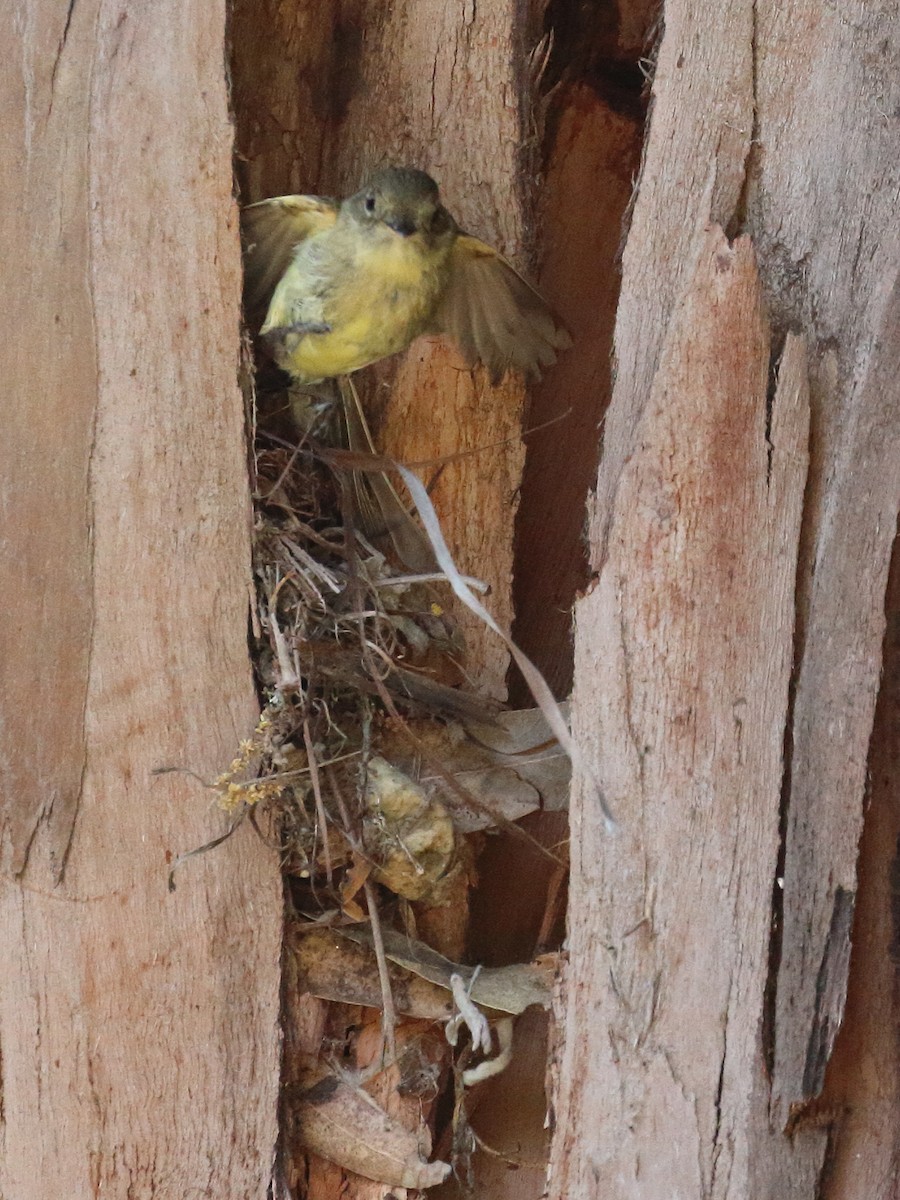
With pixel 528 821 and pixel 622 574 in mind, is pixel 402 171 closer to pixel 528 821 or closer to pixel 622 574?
pixel 622 574

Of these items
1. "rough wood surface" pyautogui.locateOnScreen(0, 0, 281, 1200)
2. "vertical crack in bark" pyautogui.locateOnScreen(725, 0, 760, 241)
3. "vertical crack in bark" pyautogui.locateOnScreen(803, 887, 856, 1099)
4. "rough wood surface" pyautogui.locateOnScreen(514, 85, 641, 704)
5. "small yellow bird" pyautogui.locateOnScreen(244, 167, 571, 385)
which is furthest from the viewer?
"rough wood surface" pyautogui.locateOnScreen(514, 85, 641, 704)

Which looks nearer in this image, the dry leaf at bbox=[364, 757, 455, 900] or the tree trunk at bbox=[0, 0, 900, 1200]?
the tree trunk at bbox=[0, 0, 900, 1200]

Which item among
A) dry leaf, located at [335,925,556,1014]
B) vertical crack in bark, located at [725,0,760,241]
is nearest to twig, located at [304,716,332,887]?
dry leaf, located at [335,925,556,1014]

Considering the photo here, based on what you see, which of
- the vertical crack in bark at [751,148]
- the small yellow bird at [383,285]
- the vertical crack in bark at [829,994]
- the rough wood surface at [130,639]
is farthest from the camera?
the small yellow bird at [383,285]

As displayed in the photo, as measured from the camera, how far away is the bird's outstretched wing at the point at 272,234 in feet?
5.71

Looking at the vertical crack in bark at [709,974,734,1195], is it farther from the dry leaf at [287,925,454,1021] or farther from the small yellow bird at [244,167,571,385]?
the small yellow bird at [244,167,571,385]

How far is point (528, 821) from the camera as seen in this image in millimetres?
1828

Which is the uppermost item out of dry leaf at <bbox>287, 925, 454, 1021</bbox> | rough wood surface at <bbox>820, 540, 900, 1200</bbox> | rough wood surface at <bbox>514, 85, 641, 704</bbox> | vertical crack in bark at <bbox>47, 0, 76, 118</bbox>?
vertical crack in bark at <bbox>47, 0, 76, 118</bbox>

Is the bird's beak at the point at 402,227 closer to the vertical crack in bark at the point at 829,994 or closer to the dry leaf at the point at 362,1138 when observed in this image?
the vertical crack in bark at the point at 829,994

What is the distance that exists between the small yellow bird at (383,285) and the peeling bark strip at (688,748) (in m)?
0.42

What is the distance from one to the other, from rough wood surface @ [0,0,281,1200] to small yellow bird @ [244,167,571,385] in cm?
18

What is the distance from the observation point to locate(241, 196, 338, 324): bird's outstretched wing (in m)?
1.74

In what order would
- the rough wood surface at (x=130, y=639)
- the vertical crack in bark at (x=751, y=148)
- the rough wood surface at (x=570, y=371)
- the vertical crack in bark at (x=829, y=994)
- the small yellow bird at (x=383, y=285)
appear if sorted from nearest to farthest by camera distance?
the vertical crack in bark at (x=829, y=994) < the vertical crack in bark at (x=751, y=148) < the rough wood surface at (x=130, y=639) < the small yellow bird at (x=383, y=285) < the rough wood surface at (x=570, y=371)

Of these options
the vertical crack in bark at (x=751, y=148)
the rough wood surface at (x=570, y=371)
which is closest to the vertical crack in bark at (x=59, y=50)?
the rough wood surface at (x=570, y=371)
